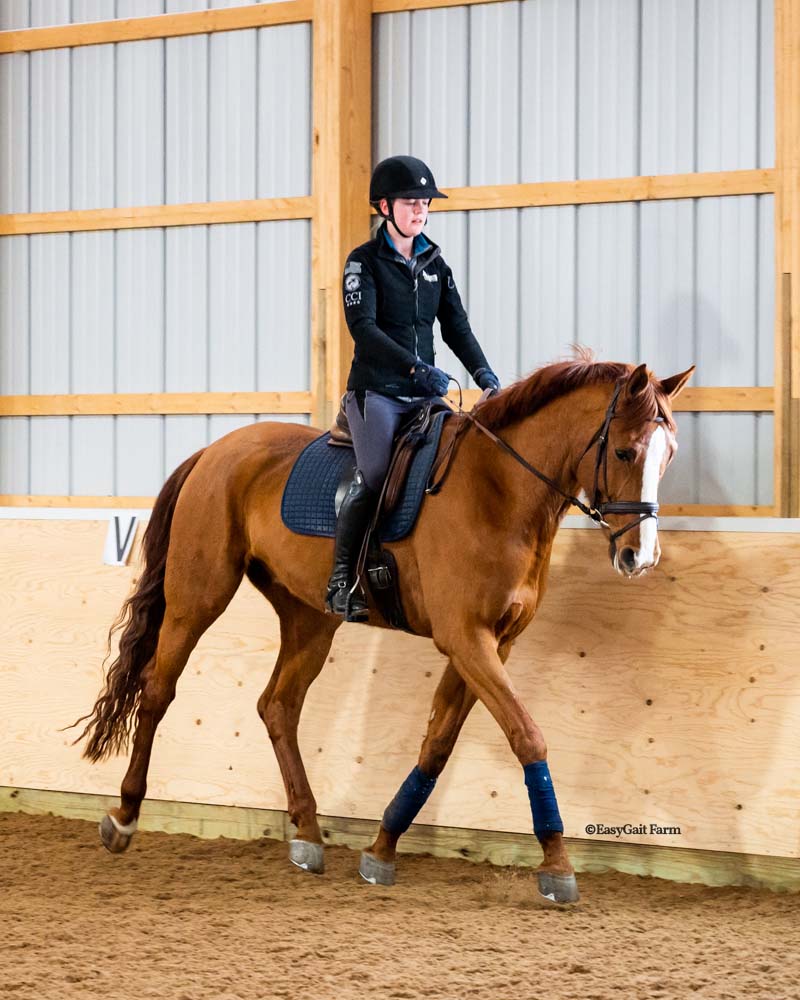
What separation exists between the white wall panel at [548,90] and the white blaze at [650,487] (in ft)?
8.51

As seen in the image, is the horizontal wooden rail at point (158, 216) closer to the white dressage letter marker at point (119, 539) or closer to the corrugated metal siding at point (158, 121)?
the corrugated metal siding at point (158, 121)

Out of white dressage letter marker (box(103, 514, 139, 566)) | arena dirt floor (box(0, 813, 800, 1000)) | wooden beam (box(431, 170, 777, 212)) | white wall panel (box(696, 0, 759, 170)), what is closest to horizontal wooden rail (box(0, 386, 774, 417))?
wooden beam (box(431, 170, 777, 212))

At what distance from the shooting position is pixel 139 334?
6562 millimetres

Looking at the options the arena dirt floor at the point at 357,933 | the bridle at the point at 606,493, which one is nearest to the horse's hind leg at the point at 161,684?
the arena dirt floor at the point at 357,933

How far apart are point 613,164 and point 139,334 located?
105 inches

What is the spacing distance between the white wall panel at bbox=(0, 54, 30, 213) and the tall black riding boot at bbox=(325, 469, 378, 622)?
3.83 metres

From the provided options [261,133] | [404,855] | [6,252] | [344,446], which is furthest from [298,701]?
[6,252]

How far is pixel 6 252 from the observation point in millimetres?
6836

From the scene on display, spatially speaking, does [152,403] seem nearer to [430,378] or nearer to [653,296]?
[653,296]

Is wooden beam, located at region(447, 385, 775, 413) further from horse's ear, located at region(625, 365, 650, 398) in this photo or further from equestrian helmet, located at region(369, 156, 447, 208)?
horse's ear, located at region(625, 365, 650, 398)

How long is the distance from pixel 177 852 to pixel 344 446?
1.72 m

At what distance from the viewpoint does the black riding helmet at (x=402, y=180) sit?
395cm

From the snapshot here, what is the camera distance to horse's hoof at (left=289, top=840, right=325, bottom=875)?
4254 millimetres

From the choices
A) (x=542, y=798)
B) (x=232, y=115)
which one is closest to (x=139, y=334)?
(x=232, y=115)
